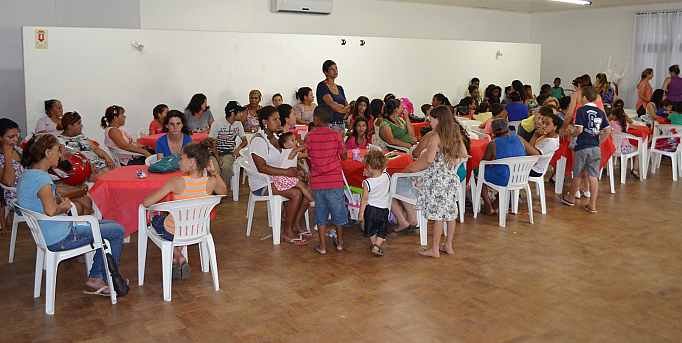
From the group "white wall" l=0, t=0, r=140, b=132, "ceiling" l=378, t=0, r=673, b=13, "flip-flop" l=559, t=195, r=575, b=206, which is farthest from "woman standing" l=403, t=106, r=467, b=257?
"ceiling" l=378, t=0, r=673, b=13

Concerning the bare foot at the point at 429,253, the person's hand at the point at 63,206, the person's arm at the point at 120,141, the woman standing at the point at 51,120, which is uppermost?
the woman standing at the point at 51,120

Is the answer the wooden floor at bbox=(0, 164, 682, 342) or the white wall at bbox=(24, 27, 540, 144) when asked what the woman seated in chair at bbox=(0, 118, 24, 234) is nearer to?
the wooden floor at bbox=(0, 164, 682, 342)

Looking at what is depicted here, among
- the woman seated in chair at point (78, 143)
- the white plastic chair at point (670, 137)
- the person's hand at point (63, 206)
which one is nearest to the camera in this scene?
the person's hand at point (63, 206)

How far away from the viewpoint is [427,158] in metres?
5.79

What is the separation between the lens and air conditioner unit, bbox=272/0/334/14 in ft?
Result: 40.1

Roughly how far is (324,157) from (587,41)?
12044 millimetres

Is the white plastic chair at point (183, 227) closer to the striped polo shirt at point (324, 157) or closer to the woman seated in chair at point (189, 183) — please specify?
the woman seated in chair at point (189, 183)

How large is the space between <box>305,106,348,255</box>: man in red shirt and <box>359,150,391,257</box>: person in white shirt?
0.71 ft

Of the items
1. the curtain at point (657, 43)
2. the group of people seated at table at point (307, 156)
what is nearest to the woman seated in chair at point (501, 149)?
the group of people seated at table at point (307, 156)

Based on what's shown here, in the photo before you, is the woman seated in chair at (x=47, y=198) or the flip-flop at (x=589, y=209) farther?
the flip-flop at (x=589, y=209)

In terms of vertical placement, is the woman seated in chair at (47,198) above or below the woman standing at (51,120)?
below

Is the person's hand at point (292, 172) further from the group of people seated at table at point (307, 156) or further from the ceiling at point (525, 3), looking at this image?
the ceiling at point (525, 3)

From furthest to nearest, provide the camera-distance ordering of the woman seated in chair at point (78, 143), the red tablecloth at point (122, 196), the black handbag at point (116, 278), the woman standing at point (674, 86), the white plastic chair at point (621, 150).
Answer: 1. the woman standing at point (674, 86)
2. the white plastic chair at point (621, 150)
3. the woman seated in chair at point (78, 143)
4. the red tablecloth at point (122, 196)
5. the black handbag at point (116, 278)

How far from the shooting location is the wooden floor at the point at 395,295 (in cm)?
434
